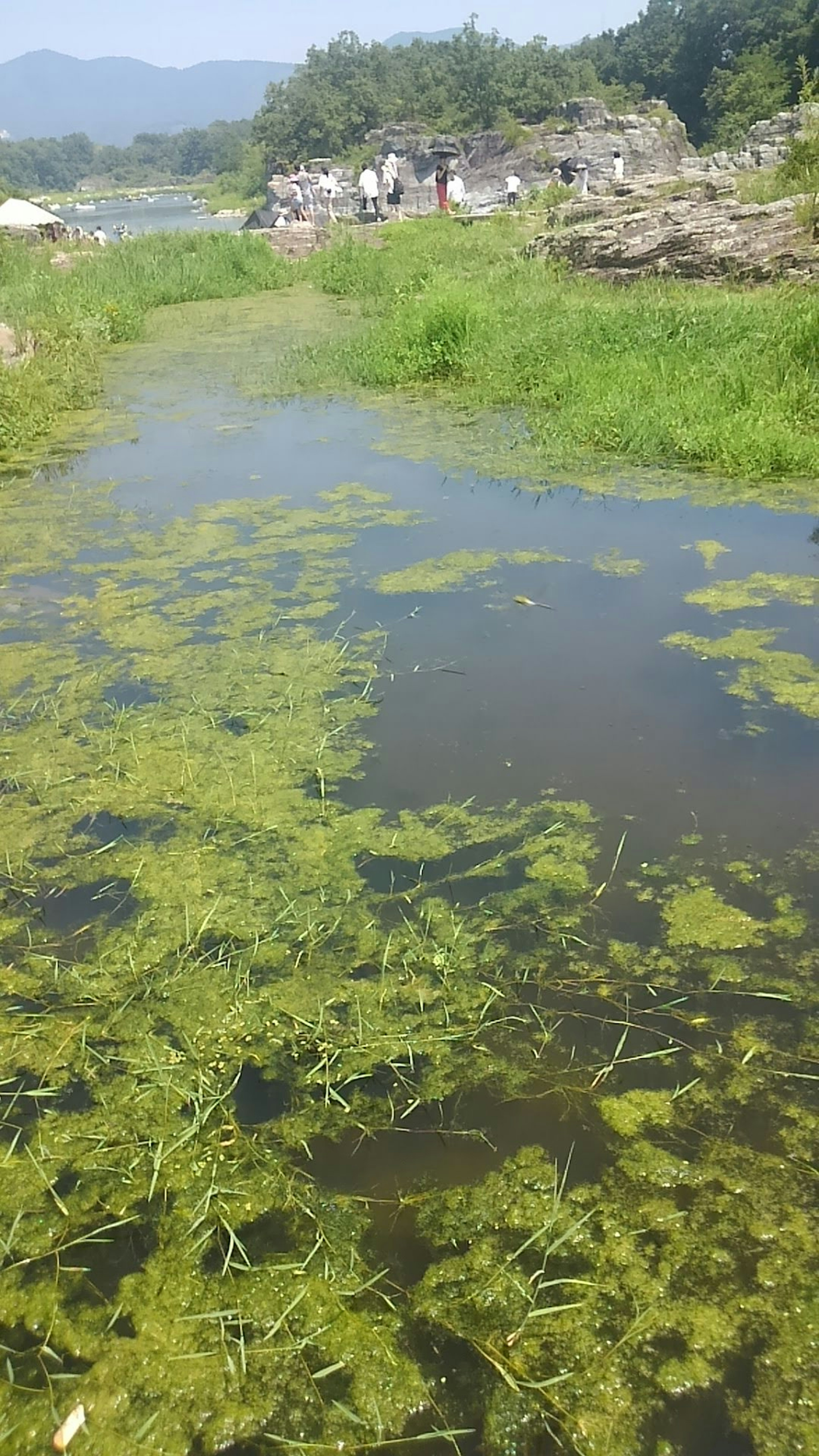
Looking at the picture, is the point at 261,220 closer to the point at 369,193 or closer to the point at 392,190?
the point at 392,190

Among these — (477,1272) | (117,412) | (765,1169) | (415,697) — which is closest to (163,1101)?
(477,1272)

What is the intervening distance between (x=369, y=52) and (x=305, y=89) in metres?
7.59

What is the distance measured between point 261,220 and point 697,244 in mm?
14543

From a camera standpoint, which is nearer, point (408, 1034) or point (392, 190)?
point (408, 1034)

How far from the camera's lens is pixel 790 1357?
1.33 m

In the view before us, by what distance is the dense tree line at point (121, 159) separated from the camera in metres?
101

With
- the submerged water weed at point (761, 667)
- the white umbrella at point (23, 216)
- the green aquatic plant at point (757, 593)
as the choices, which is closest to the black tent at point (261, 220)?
the white umbrella at point (23, 216)

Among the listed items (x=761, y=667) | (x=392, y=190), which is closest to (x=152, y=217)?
(x=392, y=190)

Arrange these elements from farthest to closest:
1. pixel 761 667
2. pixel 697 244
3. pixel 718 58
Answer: pixel 718 58 < pixel 697 244 < pixel 761 667

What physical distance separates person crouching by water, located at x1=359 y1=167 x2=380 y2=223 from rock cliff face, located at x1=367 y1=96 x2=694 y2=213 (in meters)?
7.37

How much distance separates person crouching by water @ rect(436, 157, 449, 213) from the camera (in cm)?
1652

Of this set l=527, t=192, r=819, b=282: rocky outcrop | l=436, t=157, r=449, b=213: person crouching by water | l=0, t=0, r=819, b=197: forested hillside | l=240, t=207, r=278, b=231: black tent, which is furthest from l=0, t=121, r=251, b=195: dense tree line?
l=527, t=192, r=819, b=282: rocky outcrop

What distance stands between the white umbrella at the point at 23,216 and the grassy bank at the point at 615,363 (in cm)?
1093

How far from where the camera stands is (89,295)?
394 inches
